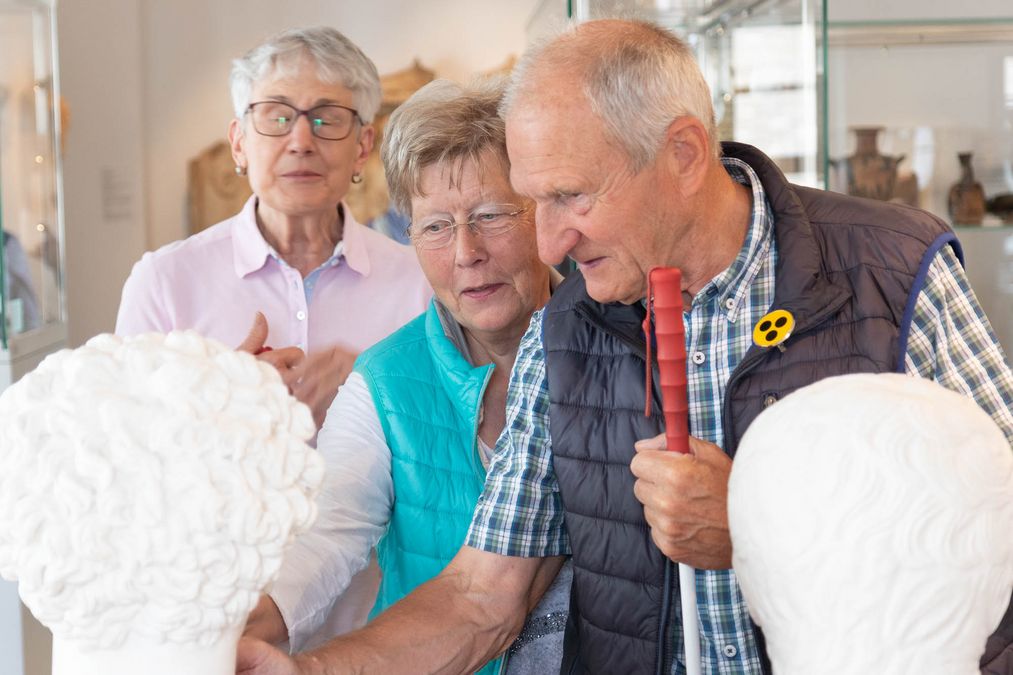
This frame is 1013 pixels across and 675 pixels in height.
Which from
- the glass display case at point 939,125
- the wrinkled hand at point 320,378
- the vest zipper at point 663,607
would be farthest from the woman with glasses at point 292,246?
the glass display case at point 939,125

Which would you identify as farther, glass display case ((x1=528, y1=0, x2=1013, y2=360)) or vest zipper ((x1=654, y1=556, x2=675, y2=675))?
glass display case ((x1=528, y1=0, x2=1013, y2=360))

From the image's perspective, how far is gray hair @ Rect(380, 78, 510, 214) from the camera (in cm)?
200

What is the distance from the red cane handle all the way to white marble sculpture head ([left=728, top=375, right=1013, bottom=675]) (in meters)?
0.19

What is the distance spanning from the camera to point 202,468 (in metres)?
1.10

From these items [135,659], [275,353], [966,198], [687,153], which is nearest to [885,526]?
[135,659]

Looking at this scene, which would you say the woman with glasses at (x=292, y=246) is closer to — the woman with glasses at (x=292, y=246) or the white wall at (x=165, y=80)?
the woman with glasses at (x=292, y=246)

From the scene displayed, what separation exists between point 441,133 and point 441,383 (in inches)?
17.1

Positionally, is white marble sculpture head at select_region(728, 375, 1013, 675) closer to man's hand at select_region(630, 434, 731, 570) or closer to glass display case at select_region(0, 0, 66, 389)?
man's hand at select_region(630, 434, 731, 570)

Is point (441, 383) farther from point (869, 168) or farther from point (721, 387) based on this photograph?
point (869, 168)

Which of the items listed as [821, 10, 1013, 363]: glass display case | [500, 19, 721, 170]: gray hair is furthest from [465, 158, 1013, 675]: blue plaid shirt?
[821, 10, 1013, 363]: glass display case

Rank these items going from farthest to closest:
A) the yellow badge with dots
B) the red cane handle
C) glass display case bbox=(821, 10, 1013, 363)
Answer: glass display case bbox=(821, 10, 1013, 363)
the yellow badge with dots
the red cane handle

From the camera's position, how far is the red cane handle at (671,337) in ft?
4.20

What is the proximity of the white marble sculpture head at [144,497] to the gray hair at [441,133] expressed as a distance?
2.96 ft

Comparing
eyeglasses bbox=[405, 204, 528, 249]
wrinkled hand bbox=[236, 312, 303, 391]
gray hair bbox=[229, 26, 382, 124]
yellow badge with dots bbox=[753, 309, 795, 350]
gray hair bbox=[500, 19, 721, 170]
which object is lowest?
wrinkled hand bbox=[236, 312, 303, 391]
